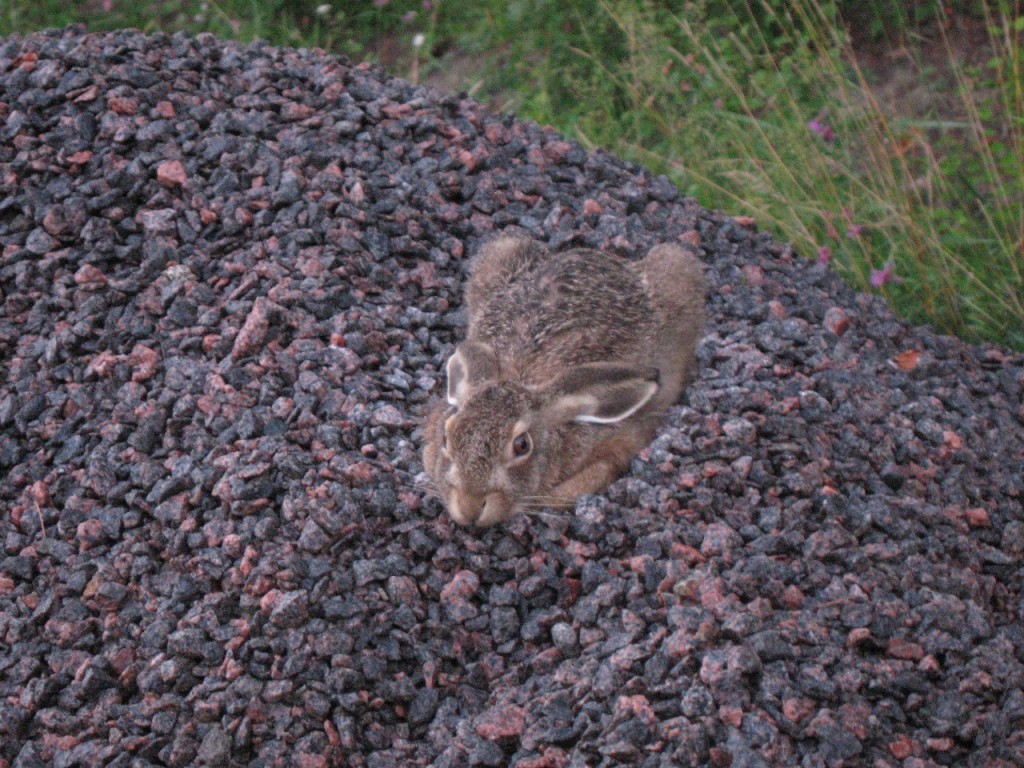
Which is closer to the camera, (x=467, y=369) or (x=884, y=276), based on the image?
(x=467, y=369)

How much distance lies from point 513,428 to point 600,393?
411 millimetres

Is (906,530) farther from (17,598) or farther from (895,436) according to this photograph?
(17,598)

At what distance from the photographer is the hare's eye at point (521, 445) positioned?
16.7ft

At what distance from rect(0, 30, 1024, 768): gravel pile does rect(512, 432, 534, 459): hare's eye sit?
0.28 m

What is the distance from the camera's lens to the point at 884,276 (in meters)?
6.60

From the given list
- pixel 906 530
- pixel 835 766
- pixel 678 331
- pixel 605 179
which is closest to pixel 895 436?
pixel 906 530

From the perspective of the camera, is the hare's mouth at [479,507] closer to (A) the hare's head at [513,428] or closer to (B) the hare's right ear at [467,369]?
(A) the hare's head at [513,428]

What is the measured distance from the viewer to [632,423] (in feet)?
17.6

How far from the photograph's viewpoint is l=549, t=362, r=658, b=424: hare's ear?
522 centimetres

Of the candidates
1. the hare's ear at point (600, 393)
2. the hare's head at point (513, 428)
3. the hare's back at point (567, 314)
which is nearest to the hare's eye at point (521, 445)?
the hare's head at point (513, 428)

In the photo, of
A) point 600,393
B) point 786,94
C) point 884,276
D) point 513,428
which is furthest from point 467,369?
point 786,94

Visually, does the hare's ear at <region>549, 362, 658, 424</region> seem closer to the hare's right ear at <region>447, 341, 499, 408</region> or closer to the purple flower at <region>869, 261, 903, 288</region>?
the hare's right ear at <region>447, 341, 499, 408</region>

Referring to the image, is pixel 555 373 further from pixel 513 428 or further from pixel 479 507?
pixel 479 507

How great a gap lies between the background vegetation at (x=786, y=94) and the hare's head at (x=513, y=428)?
2.02 m
